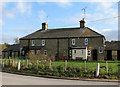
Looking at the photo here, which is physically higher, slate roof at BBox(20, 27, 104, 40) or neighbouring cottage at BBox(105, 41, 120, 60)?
slate roof at BBox(20, 27, 104, 40)

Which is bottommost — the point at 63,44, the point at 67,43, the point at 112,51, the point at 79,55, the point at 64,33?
the point at 79,55

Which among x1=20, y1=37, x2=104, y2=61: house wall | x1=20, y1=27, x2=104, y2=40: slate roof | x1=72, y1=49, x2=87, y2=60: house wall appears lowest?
x1=72, y1=49, x2=87, y2=60: house wall

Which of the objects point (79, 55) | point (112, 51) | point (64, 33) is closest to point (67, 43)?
point (64, 33)

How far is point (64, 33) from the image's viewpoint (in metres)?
40.7

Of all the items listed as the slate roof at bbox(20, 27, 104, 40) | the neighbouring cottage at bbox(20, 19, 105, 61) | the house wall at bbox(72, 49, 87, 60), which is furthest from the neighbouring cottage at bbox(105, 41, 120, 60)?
the house wall at bbox(72, 49, 87, 60)

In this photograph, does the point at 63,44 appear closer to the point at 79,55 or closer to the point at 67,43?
the point at 67,43

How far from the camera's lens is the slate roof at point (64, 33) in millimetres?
38188

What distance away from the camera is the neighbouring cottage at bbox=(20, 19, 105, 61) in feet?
119

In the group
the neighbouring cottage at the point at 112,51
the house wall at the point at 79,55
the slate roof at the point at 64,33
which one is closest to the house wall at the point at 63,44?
the slate roof at the point at 64,33

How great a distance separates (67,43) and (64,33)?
3.33 metres

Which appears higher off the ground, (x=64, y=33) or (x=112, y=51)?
(x=64, y=33)

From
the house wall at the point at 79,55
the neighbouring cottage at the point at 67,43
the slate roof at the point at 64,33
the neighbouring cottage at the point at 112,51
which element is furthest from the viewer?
the slate roof at the point at 64,33

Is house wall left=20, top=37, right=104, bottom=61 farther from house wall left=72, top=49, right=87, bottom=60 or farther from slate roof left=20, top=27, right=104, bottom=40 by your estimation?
house wall left=72, top=49, right=87, bottom=60

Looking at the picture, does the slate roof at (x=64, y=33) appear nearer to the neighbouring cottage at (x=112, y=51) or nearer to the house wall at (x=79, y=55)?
the house wall at (x=79, y=55)
